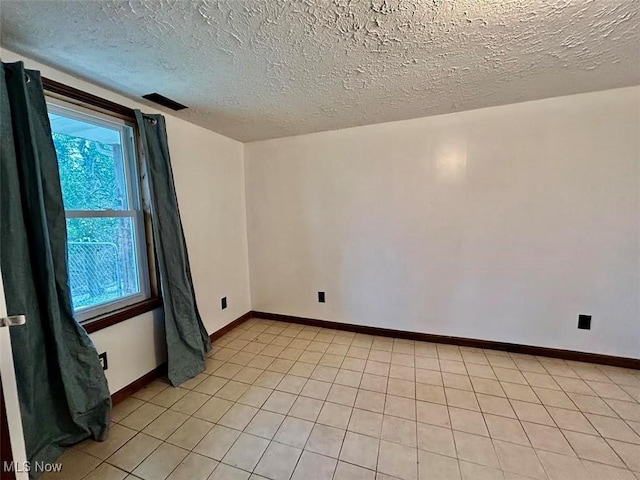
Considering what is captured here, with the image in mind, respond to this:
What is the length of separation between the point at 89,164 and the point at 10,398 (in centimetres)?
145

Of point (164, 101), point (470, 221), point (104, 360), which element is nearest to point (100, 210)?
point (164, 101)

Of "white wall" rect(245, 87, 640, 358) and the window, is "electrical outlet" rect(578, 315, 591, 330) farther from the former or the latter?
the window

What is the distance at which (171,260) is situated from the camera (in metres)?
2.21

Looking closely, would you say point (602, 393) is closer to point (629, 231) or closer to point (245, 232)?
point (629, 231)

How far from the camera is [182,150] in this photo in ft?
8.18

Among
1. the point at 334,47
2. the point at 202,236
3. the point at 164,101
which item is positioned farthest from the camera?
the point at 202,236

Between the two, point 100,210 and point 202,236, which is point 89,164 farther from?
point 202,236

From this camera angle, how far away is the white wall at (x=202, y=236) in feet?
6.45

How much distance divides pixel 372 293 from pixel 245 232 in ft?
5.39

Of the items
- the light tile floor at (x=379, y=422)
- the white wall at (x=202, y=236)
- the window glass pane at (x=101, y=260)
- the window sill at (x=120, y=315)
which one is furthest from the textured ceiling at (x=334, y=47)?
the light tile floor at (x=379, y=422)

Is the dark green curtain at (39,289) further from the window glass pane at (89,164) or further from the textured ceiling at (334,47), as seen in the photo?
the textured ceiling at (334,47)

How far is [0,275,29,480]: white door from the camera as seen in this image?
3.07ft

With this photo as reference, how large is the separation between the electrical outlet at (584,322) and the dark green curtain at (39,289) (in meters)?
3.44

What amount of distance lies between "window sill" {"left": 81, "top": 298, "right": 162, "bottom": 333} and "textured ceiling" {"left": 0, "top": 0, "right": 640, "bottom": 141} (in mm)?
1487
